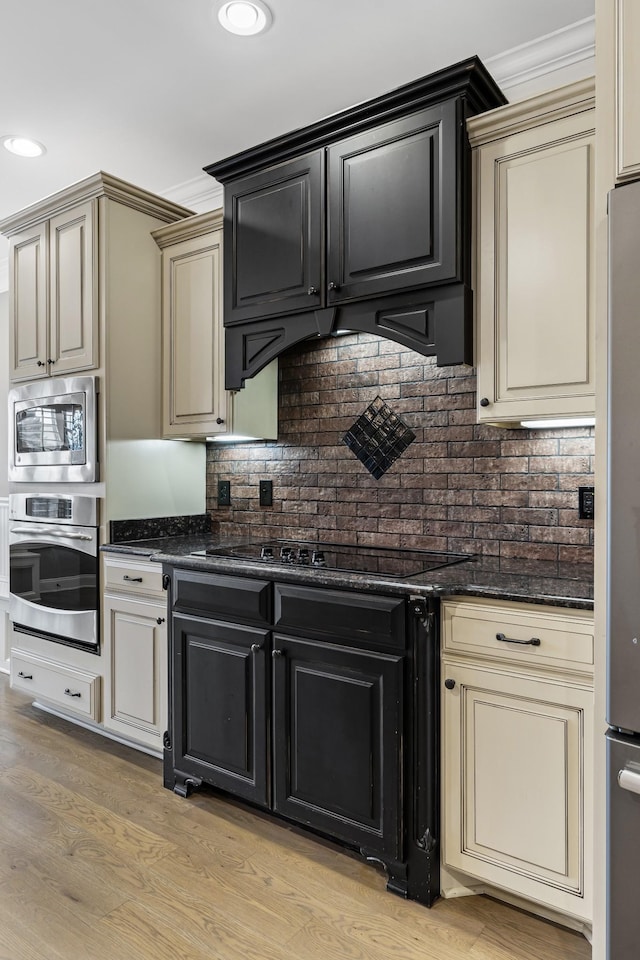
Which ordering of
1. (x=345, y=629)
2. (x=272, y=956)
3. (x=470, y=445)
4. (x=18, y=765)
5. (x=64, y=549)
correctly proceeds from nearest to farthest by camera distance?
(x=272, y=956), (x=345, y=629), (x=470, y=445), (x=18, y=765), (x=64, y=549)

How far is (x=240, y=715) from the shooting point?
2.23 metres

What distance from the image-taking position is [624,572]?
1223 mm

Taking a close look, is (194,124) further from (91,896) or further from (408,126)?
(91,896)

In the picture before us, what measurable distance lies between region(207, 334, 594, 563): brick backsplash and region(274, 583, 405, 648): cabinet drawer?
70 cm

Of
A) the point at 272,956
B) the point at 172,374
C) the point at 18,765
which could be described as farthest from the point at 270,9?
the point at 18,765

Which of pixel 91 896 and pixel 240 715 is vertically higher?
pixel 240 715

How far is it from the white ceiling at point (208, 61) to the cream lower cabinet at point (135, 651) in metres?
2.01

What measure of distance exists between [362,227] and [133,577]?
1712 millimetres

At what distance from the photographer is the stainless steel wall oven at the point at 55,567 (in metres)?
2.91

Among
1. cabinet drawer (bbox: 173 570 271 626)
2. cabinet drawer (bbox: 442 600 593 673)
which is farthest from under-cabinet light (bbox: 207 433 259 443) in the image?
cabinet drawer (bbox: 442 600 593 673)

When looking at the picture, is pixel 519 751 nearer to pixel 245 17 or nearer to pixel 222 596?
pixel 222 596

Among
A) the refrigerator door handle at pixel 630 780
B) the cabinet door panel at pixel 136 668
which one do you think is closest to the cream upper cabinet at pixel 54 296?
the cabinet door panel at pixel 136 668

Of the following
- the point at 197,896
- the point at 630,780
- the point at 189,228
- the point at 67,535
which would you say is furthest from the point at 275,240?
the point at 197,896

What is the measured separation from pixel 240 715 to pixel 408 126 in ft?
7.10
